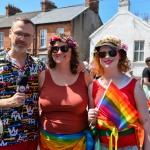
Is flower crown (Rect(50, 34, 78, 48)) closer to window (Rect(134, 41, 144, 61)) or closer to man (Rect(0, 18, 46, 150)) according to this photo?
man (Rect(0, 18, 46, 150))

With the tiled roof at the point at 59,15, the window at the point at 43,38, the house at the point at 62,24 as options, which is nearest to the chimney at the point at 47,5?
the house at the point at 62,24

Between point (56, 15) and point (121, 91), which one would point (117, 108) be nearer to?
point (121, 91)

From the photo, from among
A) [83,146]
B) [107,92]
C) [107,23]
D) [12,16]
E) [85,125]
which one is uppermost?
[12,16]

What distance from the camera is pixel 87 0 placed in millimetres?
24609

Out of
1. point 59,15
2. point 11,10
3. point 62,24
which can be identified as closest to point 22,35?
point 62,24

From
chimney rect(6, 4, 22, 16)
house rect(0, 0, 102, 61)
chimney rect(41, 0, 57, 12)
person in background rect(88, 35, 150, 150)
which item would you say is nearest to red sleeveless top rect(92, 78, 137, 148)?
person in background rect(88, 35, 150, 150)

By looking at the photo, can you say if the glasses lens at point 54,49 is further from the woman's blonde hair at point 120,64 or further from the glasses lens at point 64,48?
the woman's blonde hair at point 120,64

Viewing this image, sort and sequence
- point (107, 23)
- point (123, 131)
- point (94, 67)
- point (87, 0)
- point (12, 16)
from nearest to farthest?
point (123, 131) → point (94, 67) → point (107, 23) → point (87, 0) → point (12, 16)

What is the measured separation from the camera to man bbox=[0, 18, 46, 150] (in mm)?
2553

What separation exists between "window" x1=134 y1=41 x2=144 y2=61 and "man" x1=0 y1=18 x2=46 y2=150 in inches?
678

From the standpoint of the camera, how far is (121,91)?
244 centimetres

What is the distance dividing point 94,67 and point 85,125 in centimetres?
64

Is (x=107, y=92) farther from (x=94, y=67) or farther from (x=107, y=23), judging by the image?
(x=107, y=23)

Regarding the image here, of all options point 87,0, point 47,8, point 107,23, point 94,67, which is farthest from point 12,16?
point 94,67
